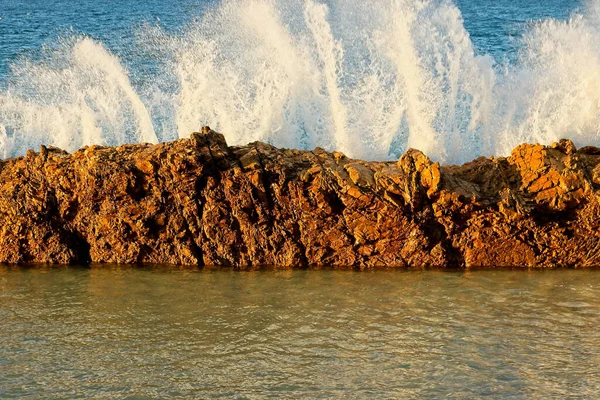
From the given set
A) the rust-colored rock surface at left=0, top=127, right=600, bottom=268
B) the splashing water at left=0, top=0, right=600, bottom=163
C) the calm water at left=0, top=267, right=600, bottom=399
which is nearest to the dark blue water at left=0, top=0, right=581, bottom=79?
the splashing water at left=0, top=0, right=600, bottom=163

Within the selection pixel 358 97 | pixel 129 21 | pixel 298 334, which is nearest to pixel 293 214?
pixel 298 334

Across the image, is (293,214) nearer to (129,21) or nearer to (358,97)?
(358,97)

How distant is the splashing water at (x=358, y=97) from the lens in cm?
1088

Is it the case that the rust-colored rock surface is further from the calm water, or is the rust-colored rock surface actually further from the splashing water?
the splashing water

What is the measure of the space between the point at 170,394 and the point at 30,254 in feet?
12.5

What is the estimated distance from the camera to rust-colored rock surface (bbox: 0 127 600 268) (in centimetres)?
823

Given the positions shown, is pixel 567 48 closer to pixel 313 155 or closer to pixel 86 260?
pixel 313 155

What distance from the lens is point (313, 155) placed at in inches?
349

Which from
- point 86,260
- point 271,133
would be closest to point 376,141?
point 271,133

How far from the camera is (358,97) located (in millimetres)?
11391

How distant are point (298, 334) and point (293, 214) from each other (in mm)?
2269

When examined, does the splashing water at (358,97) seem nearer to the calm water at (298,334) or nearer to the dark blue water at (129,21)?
the calm water at (298,334)

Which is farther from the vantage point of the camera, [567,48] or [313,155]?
[567,48]

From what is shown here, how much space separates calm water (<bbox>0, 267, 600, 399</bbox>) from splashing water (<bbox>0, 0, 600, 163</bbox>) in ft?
10.9
